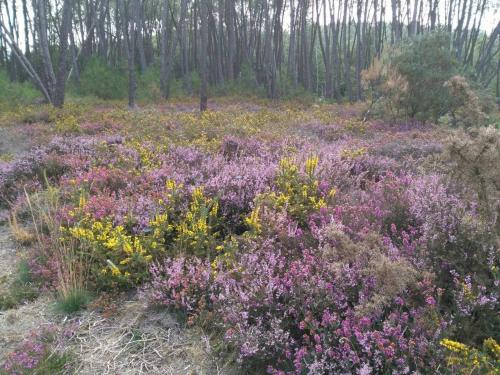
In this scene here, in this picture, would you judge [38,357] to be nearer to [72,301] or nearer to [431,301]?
[72,301]

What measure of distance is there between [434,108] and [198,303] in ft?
41.7

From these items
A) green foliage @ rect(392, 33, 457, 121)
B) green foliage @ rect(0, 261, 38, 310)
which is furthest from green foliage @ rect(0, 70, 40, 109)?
green foliage @ rect(0, 261, 38, 310)

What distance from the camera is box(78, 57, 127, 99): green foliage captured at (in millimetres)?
25609

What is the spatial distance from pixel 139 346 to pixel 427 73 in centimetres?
1323

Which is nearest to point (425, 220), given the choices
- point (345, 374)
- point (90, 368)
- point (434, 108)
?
point (345, 374)

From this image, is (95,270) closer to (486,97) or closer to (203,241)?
(203,241)

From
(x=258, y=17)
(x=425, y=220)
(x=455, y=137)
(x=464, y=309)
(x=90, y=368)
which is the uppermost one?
(x=258, y=17)

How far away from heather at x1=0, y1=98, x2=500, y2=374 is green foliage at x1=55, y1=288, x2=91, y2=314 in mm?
23

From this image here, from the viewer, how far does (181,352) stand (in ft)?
11.2

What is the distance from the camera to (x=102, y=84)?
84.0 ft

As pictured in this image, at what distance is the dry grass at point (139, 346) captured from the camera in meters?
3.31

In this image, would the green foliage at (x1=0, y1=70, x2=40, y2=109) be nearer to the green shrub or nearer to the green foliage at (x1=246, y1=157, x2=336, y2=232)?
the green shrub

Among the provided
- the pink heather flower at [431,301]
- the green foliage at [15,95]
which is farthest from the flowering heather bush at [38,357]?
the green foliage at [15,95]

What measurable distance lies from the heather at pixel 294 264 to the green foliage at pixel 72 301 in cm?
2
